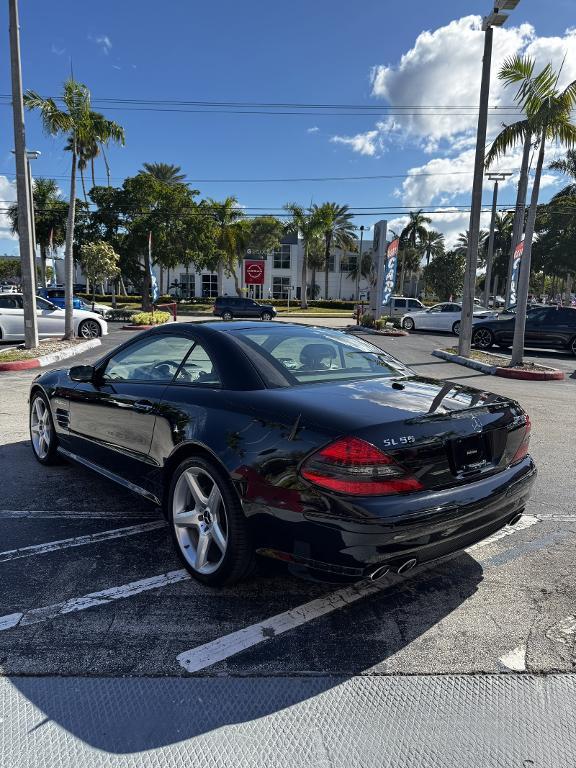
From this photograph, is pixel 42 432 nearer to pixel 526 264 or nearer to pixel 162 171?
pixel 526 264

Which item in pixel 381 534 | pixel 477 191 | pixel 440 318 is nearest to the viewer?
pixel 381 534

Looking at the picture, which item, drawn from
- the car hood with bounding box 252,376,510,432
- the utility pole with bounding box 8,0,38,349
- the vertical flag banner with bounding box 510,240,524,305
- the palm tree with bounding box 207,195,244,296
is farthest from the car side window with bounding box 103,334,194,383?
the palm tree with bounding box 207,195,244,296

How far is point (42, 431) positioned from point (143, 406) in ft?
6.97

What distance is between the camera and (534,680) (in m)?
2.39

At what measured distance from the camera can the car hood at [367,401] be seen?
8.58 feet

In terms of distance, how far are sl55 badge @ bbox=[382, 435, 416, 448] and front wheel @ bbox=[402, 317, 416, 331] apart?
82.5 feet

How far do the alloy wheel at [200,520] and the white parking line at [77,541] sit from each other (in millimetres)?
740

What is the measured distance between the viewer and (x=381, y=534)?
2.42 meters

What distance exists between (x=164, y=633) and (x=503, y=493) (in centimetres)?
187

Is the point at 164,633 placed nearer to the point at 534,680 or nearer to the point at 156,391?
the point at 156,391

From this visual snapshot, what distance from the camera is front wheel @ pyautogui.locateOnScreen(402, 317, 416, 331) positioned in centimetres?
2692

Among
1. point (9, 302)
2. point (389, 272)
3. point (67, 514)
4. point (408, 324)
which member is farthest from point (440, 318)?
point (67, 514)

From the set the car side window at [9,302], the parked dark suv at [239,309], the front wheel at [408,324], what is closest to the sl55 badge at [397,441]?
the car side window at [9,302]

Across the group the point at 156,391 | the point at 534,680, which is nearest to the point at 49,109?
the point at 156,391
